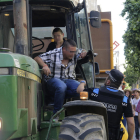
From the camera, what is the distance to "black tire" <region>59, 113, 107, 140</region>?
298cm

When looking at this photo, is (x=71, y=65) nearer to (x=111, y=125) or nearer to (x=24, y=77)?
(x=111, y=125)

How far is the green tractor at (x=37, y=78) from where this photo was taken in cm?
284

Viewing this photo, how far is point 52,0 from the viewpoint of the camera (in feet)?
14.2

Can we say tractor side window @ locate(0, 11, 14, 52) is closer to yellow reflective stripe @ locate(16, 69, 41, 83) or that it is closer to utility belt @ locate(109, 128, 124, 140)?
yellow reflective stripe @ locate(16, 69, 41, 83)

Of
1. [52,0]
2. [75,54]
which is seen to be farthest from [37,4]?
[75,54]

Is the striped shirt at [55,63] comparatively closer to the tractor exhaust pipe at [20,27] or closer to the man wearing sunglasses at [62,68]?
the man wearing sunglasses at [62,68]

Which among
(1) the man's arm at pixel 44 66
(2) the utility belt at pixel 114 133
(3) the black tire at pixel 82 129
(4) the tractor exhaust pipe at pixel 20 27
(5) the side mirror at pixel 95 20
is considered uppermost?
(5) the side mirror at pixel 95 20

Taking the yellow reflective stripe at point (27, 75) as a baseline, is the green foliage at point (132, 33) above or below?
above

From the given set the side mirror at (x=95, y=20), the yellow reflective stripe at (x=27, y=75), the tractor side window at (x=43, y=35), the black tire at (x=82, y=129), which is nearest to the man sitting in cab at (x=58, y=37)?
the tractor side window at (x=43, y=35)

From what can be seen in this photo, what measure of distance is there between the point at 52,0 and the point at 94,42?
5.84 metres

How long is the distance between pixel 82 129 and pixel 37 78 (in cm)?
96

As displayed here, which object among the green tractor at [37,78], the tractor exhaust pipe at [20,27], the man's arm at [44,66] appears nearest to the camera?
the green tractor at [37,78]

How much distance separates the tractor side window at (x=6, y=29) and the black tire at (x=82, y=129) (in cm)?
170

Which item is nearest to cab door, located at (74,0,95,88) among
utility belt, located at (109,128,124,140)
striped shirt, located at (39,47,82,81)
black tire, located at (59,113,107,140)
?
striped shirt, located at (39,47,82,81)
